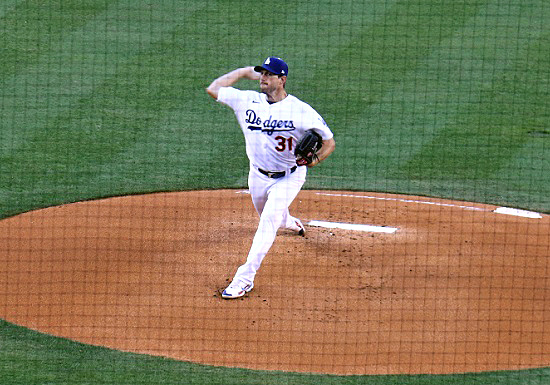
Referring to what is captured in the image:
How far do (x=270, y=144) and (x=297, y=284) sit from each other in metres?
1.24

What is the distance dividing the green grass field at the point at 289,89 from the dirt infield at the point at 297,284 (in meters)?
0.98

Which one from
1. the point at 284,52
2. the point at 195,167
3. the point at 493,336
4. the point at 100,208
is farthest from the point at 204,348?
the point at 284,52

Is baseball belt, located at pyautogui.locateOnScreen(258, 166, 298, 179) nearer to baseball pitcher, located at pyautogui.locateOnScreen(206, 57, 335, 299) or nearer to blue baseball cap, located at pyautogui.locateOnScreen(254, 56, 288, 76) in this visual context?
baseball pitcher, located at pyautogui.locateOnScreen(206, 57, 335, 299)

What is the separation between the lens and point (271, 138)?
383 inches

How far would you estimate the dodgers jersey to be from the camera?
959 cm

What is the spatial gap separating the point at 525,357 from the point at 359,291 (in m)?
1.64

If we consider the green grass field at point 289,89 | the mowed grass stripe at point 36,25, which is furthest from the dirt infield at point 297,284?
the mowed grass stripe at point 36,25

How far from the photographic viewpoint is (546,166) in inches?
534

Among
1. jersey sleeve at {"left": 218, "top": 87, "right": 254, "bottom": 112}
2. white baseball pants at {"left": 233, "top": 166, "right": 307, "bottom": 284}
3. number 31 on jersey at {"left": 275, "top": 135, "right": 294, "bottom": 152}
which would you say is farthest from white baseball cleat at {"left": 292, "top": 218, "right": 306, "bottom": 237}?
jersey sleeve at {"left": 218, "top": 87, "right": 254, "bottom": 112}

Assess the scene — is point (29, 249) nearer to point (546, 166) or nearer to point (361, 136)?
point (361, 136)

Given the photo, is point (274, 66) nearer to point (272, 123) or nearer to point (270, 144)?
point (272, 123)

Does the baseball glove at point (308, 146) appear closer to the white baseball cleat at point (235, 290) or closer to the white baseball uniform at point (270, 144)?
the white baseball uniform at point (270, 144)

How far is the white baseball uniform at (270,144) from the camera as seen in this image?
9.56 meters

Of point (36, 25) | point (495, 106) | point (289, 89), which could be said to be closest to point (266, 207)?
point (289, 89)
